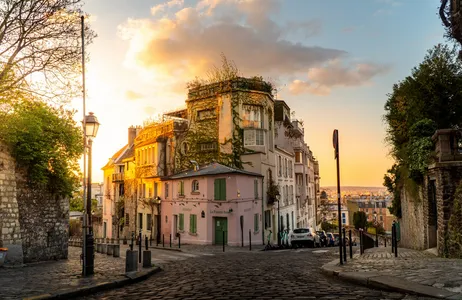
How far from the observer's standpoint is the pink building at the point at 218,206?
95.0ft

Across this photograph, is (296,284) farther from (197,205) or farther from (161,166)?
(161,166)

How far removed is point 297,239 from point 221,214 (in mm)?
6311

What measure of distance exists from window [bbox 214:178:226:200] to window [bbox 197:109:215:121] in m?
8.43

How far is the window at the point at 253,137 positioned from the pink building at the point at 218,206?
12.3 ft

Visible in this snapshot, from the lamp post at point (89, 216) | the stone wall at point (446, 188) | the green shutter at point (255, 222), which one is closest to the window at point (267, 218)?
the green shutter at point (255, 222)

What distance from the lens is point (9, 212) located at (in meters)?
15.5

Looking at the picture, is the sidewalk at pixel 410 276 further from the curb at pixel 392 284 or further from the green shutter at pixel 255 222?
the green shutter at pixel 255 222

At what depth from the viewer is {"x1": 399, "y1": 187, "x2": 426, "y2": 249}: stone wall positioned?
16.8 meters

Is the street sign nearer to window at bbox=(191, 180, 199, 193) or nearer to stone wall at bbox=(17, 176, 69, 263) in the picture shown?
stone wall at bbox=(17, 176, 69, 263)

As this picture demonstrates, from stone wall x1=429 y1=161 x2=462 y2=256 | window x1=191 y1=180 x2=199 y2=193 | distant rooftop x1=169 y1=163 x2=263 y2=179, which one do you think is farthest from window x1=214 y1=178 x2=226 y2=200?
stone wall x1=429 y1=161 x2=462 y2=256

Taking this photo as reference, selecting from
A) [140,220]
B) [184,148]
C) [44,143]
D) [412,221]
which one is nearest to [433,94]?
[412,221]

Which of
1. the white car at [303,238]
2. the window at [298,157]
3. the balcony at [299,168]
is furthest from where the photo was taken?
the window at [298,157]

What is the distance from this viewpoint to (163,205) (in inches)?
1388

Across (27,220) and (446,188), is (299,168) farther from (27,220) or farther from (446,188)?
(27,220)
